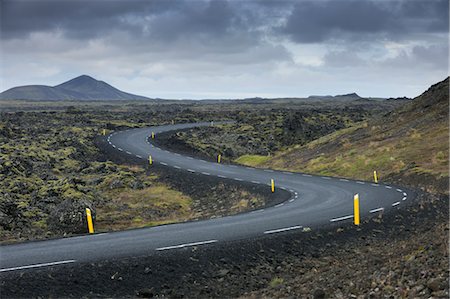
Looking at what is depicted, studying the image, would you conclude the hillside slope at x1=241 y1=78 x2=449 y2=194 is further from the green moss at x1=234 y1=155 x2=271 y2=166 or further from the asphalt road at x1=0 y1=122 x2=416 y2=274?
the asphalt road at x1=0 y1=122 x2=416 y2=274

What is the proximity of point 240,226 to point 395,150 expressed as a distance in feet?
76.1

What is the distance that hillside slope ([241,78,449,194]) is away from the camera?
1199 inches

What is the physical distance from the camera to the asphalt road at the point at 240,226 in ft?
45.7

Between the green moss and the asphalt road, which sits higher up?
the asphalt road

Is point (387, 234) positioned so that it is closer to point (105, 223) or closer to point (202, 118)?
point (105, 223)

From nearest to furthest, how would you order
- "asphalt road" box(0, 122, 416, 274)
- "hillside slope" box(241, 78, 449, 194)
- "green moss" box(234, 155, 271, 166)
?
"asphalt road" box(0, 122, 416, 274)
"hillside slope" box(241, 78, 449, 194)
"green moss" box(234, 155, 271, 166)

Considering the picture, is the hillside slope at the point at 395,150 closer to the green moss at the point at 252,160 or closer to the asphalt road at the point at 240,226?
the green moss at the point at 252,160

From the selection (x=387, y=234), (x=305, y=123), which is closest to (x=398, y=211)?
(x=387, y=234)

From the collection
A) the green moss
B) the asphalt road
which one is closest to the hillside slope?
the green moss

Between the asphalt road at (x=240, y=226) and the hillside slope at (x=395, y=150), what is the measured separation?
10.1 feet

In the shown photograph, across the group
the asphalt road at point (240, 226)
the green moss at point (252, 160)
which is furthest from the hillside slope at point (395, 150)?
the asphalt road at point (240, 226)

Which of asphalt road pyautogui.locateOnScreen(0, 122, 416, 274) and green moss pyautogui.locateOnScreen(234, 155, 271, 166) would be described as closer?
asphalt road pyautogui.locateOnScreen(0, 122, 416, 274)

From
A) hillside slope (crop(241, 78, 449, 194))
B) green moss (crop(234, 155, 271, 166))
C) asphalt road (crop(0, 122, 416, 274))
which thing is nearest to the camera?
asphalt road (crop(0, 122, 416, 274))

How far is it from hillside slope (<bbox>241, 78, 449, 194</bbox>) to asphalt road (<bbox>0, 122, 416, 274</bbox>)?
3.07 metres
